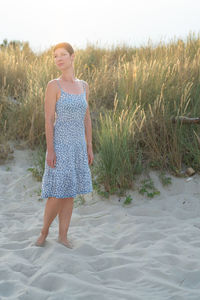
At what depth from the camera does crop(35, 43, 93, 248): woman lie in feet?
10.4

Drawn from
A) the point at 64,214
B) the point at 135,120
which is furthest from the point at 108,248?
the point at 135,120

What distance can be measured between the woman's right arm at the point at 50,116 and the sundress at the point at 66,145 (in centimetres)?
4

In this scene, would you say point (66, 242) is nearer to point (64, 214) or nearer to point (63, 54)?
point (64, 214)

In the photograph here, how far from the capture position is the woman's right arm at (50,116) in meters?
3.13

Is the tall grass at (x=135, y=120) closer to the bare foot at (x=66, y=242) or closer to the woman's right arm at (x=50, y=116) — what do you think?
the bare foot at (x=66, y=242)

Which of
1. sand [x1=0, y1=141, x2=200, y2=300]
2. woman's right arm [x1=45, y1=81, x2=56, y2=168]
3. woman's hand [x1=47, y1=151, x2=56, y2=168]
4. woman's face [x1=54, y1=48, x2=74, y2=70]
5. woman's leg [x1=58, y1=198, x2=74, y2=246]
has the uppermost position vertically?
woman's face [x1=54, y1=48, x2=74, y2=70]

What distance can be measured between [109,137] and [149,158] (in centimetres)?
78

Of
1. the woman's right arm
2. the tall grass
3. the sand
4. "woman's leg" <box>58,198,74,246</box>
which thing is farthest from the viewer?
the tall grass

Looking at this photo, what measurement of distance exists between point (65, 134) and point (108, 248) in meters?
1.11

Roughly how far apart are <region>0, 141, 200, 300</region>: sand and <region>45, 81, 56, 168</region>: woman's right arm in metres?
0.81

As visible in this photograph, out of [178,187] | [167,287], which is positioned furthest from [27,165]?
[167,287]

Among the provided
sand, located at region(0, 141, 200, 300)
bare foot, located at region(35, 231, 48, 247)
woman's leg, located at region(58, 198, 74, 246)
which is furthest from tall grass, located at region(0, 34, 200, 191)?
bare foot, located at region(35, 231, 48, 247)

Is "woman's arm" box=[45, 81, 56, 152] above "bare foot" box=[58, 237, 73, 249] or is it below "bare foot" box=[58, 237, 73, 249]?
above

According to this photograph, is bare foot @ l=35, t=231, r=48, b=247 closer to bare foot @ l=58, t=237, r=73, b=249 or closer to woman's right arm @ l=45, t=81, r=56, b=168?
bare foot @ l=58, t=237, r=73, b=249
